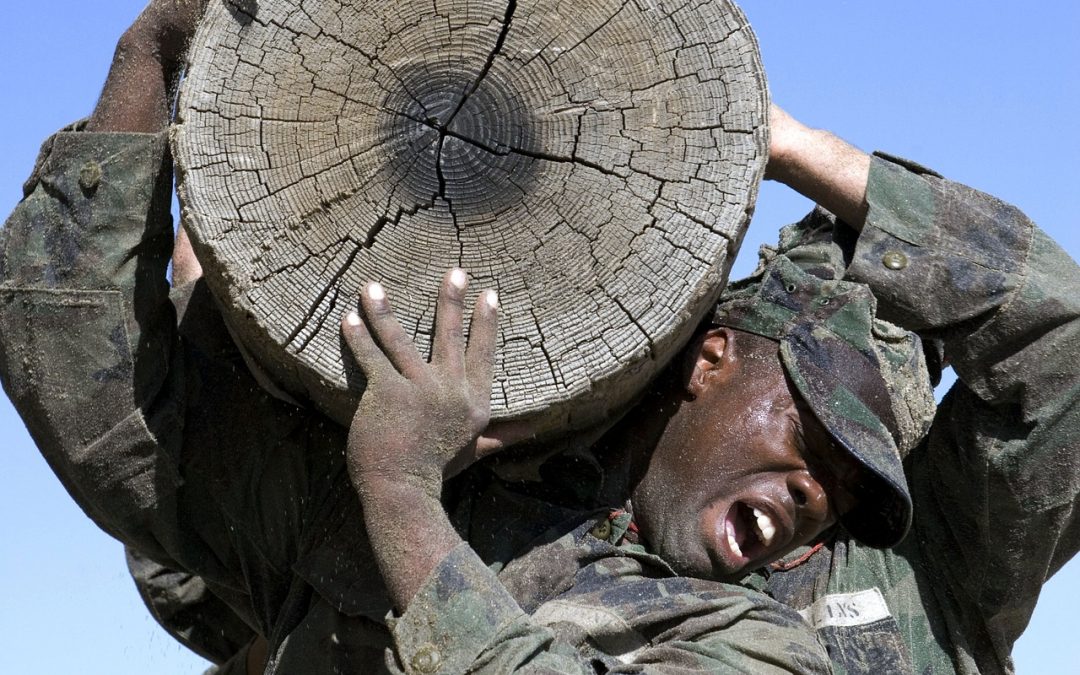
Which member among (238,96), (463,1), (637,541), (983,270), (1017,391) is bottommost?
(637,541)

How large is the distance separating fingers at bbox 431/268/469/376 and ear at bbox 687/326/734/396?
2.39ft

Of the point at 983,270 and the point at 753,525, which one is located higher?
the point at 983,270

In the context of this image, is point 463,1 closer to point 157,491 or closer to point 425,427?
point 425,427

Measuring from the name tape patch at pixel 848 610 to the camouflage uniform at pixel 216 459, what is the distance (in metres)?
0.97

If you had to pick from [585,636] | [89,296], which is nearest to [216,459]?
[89,296]

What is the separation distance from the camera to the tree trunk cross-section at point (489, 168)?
3047mm

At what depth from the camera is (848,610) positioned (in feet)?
14.5

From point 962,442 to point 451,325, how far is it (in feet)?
5.79

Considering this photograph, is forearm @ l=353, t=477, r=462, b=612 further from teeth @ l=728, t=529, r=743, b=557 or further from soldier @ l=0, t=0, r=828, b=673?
teeth @ l=728, t=529, r=743, b=557

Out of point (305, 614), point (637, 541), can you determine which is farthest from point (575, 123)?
point (305, 614)

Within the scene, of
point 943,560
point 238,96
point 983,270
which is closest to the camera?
point 238,96

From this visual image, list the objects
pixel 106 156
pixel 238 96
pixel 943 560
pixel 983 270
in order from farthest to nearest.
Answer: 1. pixel 943 560
2. pixel 983 270
3. pixel 106 156
4. pixel 238 96

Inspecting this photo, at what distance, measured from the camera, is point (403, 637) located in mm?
3096

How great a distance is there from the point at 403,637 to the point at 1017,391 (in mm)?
1817
